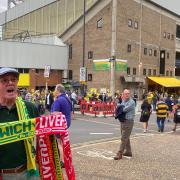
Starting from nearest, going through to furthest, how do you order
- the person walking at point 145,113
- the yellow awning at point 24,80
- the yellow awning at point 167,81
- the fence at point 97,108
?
1. the person walking at point 145,113
2. the fence at point 97,108
3. the yellow awning at point 24,80
4. the yellow awning at point 167,81

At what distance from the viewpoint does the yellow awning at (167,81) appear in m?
48.8

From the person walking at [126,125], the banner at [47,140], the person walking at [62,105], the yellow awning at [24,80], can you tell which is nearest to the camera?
the banner at [47,140]

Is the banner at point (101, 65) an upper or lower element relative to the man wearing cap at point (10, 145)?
upper

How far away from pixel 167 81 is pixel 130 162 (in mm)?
42696

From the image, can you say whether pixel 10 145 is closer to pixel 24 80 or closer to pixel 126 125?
pixel 126 125

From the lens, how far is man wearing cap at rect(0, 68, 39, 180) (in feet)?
11.9

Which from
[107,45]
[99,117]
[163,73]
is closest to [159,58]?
[163,73]

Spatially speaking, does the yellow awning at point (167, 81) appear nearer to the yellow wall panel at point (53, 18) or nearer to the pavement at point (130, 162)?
the yellow wall panel at point (53, 18)

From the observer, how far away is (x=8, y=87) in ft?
12.0

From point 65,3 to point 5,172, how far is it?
4763cm

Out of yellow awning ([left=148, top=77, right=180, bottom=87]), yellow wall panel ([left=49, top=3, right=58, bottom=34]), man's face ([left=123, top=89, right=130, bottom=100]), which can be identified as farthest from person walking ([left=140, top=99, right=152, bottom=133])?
yellow wall panel ([left=49, top=3, right=58, bottom=34])

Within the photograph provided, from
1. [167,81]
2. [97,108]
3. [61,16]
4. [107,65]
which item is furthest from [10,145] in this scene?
[167,81]

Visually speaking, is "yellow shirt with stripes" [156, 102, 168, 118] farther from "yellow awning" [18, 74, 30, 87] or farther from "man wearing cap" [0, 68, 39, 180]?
"yellow awning" [18, 74, 30, 87]

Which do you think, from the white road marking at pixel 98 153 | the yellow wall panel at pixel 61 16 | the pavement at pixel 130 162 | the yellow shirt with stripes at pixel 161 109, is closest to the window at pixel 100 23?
the yellow wall panel at pixel 61 16
